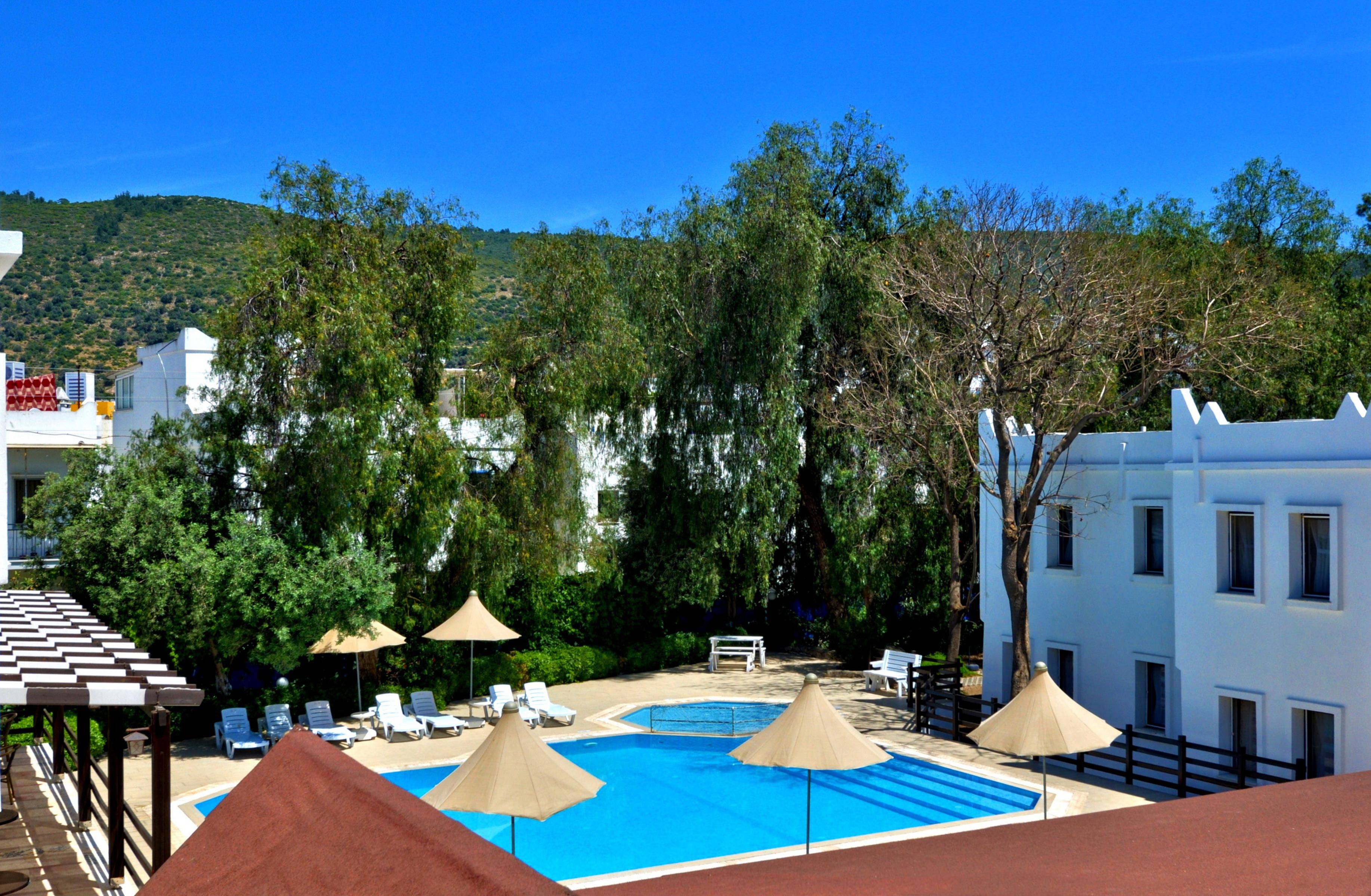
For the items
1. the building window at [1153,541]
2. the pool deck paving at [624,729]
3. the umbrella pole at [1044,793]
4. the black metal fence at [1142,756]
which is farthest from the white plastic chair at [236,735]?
the building window at [1153,541]

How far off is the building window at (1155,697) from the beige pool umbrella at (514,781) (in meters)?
13.0

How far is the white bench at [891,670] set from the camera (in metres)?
27.0

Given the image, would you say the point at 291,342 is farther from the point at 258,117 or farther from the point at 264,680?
the point at 258,117

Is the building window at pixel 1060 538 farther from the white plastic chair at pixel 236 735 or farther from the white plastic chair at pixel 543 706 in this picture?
the white plastic chair at pixel 236 735

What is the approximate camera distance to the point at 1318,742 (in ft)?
58.1

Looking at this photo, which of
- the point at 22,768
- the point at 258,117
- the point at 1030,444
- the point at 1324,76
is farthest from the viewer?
the point at 258,117

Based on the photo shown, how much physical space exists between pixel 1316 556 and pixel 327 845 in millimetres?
18917

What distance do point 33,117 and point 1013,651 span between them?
22912 mm

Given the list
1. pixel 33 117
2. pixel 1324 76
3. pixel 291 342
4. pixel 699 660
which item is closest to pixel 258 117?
pixel 33 117

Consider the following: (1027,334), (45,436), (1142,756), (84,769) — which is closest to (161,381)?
(45,436)

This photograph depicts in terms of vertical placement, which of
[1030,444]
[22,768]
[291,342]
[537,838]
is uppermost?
[291,342]

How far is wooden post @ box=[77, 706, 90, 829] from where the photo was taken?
45.7 ft

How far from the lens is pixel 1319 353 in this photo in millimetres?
31875

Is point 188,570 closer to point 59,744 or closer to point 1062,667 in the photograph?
point 59,744
